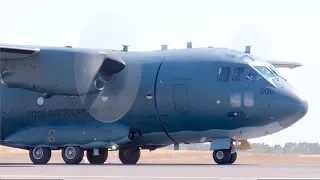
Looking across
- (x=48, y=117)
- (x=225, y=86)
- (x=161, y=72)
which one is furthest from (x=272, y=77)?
(x=48, y=117)

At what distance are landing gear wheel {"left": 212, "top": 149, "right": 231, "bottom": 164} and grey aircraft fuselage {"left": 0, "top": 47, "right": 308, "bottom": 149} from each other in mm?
642

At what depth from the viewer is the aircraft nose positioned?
3256 cm

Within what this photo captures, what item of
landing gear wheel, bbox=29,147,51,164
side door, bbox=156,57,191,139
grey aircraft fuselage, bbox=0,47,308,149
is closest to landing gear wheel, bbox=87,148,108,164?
grey aircraft fuselage, bbox=0,47,308,149

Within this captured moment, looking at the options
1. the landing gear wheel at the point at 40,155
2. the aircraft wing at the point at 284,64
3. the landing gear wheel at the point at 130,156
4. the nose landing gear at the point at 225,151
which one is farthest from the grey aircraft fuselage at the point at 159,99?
the aircraft wing at the point at 284,64

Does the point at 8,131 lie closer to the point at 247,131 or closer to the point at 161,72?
the point at 161,72

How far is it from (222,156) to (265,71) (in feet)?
12.4

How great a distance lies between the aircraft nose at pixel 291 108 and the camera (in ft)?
107

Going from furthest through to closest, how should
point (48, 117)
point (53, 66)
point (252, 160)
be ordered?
point (252, 160)
point (48, 117)
point (53, 66)

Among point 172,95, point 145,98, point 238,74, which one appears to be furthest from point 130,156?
point 238,74

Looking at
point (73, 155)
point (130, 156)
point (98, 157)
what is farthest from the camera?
point (130, 156)

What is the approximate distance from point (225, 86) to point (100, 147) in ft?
19.7

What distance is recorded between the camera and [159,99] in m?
34.5

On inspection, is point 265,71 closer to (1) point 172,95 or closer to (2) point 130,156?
(1) point 172,95

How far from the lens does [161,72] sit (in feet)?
113
